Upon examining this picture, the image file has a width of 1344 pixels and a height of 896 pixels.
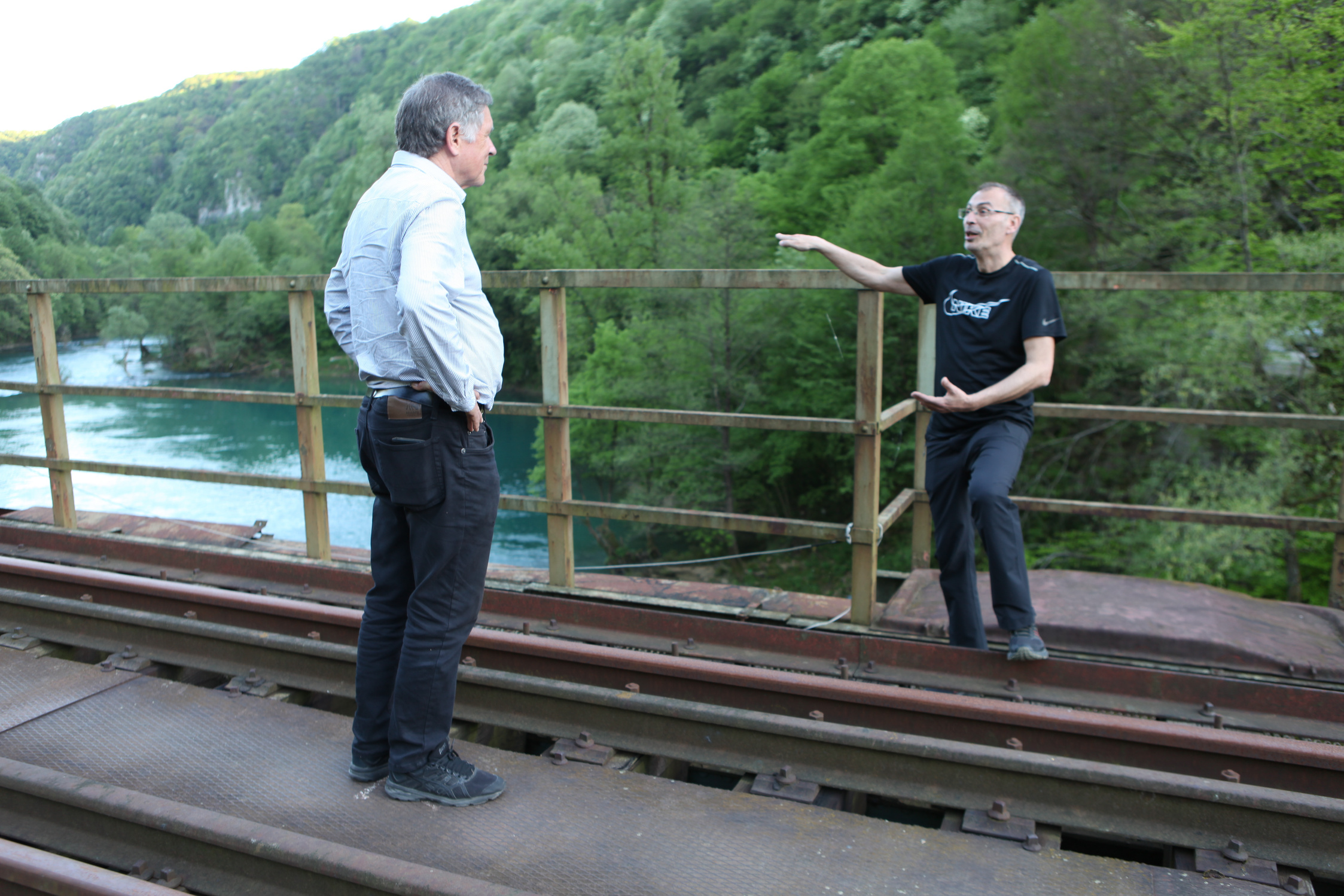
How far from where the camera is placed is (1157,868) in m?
2.22

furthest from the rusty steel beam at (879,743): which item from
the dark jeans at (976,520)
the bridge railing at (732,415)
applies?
the bridge railing at (732,415)

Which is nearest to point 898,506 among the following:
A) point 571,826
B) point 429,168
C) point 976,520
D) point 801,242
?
point 976,520

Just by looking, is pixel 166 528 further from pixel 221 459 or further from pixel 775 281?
pixel 221 459

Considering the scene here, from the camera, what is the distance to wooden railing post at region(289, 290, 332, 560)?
4.74m

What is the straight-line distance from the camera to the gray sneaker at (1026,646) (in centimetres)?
322

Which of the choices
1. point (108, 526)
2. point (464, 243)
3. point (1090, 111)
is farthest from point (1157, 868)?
point (1090, 111)

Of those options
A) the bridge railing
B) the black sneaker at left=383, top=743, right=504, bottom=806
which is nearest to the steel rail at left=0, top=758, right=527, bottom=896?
the black sneaker at left=383, top=743, right=504, bottom=806

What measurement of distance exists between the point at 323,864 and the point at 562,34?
84.9 metres

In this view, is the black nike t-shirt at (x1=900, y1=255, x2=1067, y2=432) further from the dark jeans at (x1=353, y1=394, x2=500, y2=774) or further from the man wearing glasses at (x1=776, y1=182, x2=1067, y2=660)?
the dark jeans at (x1=353, y1=394, x2=500, y2=774)

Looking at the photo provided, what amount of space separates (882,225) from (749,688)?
23.7 metres

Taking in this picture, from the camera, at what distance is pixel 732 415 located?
3686 mm

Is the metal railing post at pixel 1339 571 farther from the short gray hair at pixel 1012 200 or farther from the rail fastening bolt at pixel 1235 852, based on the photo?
the rail fastening bolt at pixel 1235 852

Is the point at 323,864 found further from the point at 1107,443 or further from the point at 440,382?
the point at 1107,443

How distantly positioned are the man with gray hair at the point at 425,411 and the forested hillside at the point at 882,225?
5464 millimetres
